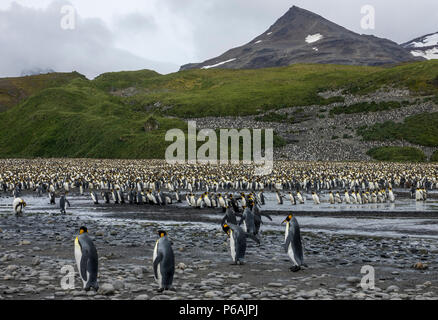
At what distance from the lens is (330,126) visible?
77.7m

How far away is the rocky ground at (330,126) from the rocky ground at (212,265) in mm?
53945

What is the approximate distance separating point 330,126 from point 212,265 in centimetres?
7112

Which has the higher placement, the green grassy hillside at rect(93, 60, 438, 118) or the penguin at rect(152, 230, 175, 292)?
the green grassy hillside at rect(93, 60, 438, 118)

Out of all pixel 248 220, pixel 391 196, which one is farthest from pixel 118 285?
pixel 391 196

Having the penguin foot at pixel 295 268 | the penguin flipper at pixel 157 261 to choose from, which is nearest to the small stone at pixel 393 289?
the penguin foot at pixel 295 268

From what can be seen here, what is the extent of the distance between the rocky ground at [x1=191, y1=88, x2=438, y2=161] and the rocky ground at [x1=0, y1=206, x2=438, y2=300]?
53945mm

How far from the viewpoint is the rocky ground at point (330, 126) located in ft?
220

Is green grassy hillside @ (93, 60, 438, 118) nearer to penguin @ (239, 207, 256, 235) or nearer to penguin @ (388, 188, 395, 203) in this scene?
penguin @ (388, 188, 395, 203)

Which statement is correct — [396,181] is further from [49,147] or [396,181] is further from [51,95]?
[51,95]

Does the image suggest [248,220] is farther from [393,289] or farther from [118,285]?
Result: [118,285]

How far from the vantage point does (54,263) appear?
9273 mm

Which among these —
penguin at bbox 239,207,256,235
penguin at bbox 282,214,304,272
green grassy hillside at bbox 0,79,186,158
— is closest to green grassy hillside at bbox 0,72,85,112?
green grassy hillside at bbox 0,79,186,158

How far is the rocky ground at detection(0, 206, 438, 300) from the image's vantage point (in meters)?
7.12
